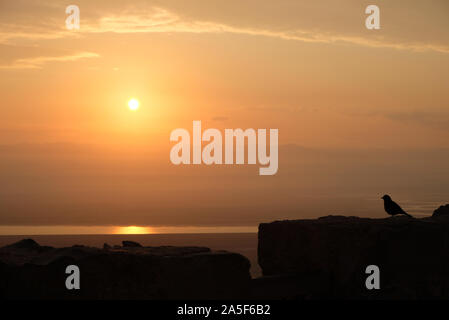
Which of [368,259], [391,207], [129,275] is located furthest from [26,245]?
[391,207]

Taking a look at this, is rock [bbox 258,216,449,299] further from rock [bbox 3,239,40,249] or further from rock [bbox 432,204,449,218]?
rock [bbox 3,239,40,249]

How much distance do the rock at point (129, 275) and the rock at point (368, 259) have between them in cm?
134

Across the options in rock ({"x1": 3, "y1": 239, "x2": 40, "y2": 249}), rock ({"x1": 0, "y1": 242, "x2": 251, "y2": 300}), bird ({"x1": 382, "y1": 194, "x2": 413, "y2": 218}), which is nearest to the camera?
rock ({"x1": 0, "y1": 242, "x2": 251, "y2": 300})

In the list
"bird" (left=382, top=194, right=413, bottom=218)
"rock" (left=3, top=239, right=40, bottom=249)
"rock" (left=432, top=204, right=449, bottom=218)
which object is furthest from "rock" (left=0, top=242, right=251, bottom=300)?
"rock" (left=432, top=204, right=449, bottom=218)

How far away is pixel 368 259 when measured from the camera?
35.1 feet

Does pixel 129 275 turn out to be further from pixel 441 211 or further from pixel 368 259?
pixel 441 211

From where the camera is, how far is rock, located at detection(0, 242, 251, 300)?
934cm

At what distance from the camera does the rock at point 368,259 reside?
34.9 feet

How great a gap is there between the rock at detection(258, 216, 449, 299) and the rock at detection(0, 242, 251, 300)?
134 centimetres

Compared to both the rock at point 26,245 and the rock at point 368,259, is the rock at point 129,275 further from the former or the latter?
the rock at point 368,259

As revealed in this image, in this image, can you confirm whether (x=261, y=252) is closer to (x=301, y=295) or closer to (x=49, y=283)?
(x=301, y=295)

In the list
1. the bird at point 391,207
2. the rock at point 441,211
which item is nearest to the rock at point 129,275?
the bird at point 391,207

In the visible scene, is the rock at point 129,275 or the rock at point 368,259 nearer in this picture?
the rock at point 129,275
